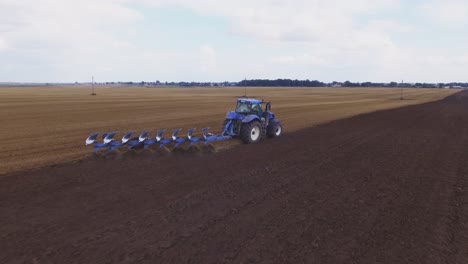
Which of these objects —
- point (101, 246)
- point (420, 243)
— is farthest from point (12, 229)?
point (420, 243)

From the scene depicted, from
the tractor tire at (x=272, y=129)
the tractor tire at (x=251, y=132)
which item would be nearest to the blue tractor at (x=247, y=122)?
the tractor tire at (x=251, y=132)

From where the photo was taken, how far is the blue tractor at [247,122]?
555 inches

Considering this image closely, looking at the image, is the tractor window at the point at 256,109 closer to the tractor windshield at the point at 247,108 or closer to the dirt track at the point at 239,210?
the tractor windshield at the point at 247,108

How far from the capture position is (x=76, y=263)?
5.14 metres

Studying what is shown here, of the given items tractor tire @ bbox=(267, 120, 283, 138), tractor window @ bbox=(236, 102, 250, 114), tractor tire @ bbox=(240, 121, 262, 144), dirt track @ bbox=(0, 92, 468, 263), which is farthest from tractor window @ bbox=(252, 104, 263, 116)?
dirt track @ bbox=(0, 92, 468, 263)

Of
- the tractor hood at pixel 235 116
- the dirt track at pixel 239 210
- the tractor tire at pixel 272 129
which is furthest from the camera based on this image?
the tractor tire at pixel 272 129

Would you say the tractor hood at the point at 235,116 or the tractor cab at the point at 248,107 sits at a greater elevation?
the tractor cab at the point at 248,107

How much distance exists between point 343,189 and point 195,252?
415 cm

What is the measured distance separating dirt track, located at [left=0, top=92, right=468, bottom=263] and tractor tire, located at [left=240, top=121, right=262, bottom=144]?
1946mm

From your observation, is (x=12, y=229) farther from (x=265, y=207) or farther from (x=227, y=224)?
(x=265, y=207)

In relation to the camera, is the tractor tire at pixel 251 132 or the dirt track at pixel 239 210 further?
the tractor tire at pixel 251 132

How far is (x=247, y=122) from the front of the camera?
14.1 metres

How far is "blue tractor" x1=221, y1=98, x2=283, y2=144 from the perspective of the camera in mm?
14109

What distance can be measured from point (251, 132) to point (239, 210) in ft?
23.7
